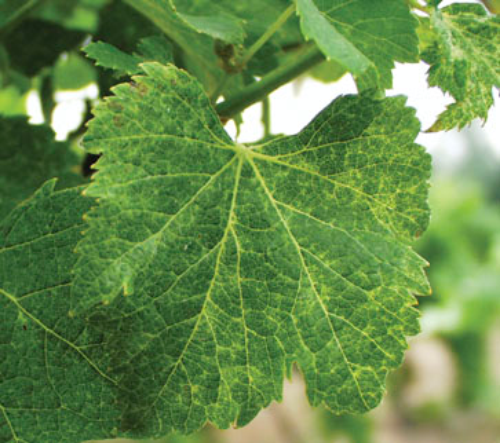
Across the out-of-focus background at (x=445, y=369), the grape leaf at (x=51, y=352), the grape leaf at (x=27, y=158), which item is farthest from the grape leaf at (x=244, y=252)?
the out-of-focus background at (x=445, y=369)

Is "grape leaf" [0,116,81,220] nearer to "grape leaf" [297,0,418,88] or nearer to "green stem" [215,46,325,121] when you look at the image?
"green stem" [215,46,325,121]

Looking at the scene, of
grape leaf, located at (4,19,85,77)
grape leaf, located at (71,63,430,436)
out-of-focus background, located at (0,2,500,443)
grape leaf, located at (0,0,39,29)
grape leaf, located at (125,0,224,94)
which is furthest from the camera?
out-of-focus background, located at (0,2,500,443)

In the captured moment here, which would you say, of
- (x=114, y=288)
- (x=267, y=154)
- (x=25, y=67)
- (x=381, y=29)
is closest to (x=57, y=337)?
(x=114, y=288)

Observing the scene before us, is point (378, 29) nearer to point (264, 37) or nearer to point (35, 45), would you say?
point (264, 37)

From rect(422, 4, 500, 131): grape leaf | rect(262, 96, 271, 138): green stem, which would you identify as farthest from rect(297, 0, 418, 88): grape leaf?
rect(262, 96, 271, 138): green stem

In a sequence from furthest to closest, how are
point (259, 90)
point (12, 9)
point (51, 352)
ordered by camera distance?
point (12, 9), point (259, 90), point (51, 352)

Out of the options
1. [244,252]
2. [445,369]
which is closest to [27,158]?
[244,252]
